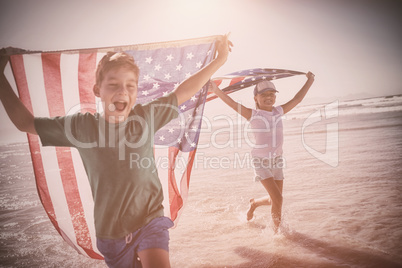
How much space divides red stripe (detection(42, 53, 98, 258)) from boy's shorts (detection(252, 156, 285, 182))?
262 cm

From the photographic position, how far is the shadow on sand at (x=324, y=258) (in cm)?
304

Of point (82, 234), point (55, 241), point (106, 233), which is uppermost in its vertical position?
point (106, 233)

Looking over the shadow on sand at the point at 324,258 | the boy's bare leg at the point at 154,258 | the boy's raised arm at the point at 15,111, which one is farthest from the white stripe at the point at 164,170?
the boy's raised arm at the point at 15,111

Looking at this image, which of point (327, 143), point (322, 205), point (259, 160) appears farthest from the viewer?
point (327, 143)

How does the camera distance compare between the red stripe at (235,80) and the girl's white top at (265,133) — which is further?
the red stripe at (235,80)

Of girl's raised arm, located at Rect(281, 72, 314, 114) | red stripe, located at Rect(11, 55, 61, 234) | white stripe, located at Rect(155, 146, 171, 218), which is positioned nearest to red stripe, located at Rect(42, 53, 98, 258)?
red stripe, located at Rect(11, 55, 61, 234)

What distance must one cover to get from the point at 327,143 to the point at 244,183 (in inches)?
234

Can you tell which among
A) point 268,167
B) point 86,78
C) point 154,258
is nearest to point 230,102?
point 268,167

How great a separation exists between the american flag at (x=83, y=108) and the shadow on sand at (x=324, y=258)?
125 centimetres

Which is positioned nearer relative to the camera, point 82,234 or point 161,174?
point 82,234

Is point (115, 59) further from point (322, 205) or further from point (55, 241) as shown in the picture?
point (322, 205)

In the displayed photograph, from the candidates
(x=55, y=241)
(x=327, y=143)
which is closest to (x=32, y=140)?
(x=55, y=241)

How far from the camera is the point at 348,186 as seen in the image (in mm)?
5617

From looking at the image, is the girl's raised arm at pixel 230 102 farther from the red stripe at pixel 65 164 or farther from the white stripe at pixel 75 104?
the red stripe at pixel 65 164
